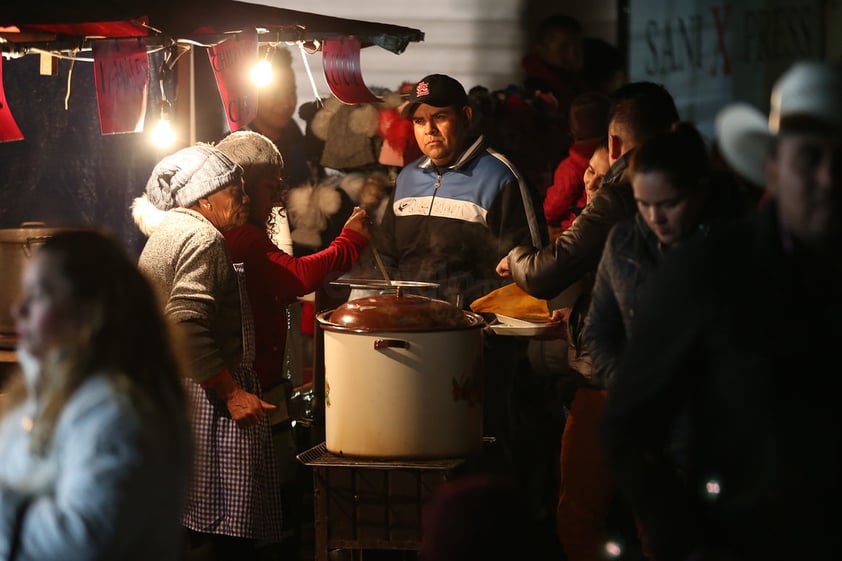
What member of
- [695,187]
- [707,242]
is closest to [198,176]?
[695,187]

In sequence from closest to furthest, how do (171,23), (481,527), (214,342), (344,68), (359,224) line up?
1. (481,527)
2. (214,342)
3. (359,224)
4. (344,68)
5. (171,23)

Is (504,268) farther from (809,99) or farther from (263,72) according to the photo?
(809,99)

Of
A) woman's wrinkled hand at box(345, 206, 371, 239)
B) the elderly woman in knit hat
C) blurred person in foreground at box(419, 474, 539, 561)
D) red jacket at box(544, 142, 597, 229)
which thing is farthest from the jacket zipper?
blurred person in foreground at box(419, 474, 539, 561)

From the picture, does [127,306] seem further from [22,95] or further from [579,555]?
[22,95]

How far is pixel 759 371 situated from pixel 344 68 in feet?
14.7

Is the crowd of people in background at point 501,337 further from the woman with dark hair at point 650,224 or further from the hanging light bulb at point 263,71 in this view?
the hanging light bulb at point 263,71

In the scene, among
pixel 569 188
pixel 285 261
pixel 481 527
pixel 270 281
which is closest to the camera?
pixel 481 527

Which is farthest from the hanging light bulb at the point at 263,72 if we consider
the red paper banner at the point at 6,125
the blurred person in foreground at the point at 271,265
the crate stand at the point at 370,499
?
the crate stand at the point at 370,499

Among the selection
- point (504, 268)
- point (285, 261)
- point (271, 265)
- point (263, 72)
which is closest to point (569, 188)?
point (263, 72)

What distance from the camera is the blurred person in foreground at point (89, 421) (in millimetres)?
2387

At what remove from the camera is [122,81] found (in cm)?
628

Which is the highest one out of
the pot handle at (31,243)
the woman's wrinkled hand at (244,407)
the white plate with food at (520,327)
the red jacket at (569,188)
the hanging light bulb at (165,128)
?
the hanging light bulb at (165,128)

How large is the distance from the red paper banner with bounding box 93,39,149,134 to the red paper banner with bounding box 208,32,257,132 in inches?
17.2

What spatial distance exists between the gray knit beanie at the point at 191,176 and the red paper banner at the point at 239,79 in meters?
1.04
